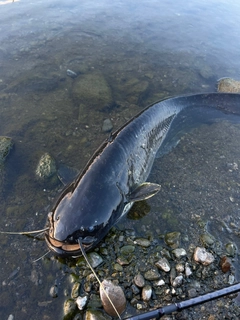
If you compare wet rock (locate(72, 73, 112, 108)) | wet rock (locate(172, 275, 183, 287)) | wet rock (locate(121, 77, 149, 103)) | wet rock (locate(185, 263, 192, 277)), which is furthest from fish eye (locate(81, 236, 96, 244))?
wet rock (locate(121, 77, 149, 103))

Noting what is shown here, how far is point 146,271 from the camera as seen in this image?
2697mm

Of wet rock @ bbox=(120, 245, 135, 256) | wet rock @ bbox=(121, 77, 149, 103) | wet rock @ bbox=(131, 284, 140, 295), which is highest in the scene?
wet rock @ bbox=(121, 77, 149, 103)

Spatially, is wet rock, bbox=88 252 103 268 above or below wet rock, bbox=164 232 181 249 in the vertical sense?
above

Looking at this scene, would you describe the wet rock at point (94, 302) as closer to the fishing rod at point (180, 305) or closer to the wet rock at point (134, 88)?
the fishing rod at point (180, 305)

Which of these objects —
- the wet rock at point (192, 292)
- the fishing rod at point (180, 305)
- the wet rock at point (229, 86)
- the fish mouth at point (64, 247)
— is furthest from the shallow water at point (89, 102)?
the fishing rod at point (180, 305)

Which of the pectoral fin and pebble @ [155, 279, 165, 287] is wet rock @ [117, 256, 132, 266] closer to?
pebble @ [155, 279, 165, 287]

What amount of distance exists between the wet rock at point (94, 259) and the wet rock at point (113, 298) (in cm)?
27

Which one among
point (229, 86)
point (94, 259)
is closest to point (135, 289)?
point (94, 259)

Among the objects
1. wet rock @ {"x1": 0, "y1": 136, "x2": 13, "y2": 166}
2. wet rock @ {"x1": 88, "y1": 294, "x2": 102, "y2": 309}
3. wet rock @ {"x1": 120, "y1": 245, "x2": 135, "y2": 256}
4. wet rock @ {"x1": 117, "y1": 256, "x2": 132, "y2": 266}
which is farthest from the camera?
wet rock @ {"x1": 0, "y1": 136, "x2": 13, "y2": 166}

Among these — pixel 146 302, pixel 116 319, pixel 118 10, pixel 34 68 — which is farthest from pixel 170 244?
pixel 118 10

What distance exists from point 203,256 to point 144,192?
1.03 m

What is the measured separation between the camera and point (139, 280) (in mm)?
2588

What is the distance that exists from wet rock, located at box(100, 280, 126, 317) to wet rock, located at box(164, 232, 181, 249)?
859mm

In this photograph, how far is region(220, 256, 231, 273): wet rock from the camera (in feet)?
8.95
